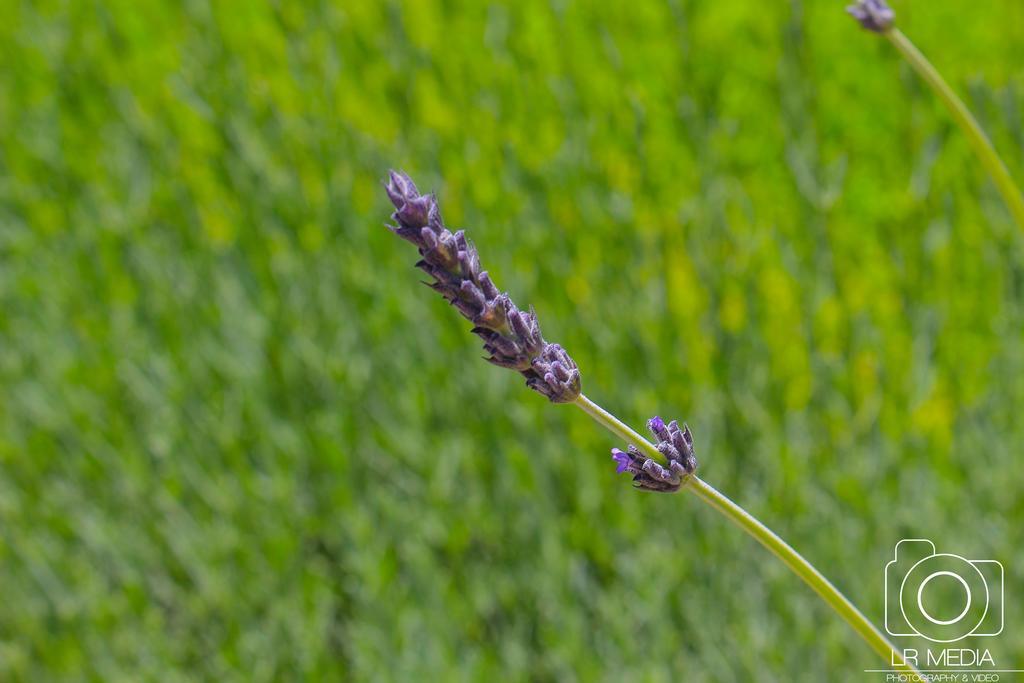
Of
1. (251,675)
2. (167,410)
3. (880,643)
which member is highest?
(167,410)

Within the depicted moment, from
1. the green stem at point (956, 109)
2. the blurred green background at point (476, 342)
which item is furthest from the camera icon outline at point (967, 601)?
the green stem at point (956, 109)

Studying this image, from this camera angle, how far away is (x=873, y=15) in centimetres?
114

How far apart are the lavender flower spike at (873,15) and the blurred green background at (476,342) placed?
4.96ft

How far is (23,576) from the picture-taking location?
334 centimetres

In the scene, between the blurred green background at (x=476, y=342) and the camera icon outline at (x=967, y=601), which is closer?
the camera icon outline at (x=967, y=601)

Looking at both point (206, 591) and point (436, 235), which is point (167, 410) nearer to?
point (206, 591)

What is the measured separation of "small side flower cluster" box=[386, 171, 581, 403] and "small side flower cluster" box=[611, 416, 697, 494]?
6 centimetres

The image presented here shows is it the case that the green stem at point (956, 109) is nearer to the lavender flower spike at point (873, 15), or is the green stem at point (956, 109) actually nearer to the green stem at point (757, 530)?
the lavender flower spike at point (873, 15)

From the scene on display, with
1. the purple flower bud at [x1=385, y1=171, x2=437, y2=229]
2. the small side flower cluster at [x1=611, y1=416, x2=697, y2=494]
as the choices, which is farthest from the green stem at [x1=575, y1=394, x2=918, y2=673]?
the purple flower bud at [x1=385, y1=171, x2=437, y2=229]

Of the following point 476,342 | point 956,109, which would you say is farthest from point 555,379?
point 476,342

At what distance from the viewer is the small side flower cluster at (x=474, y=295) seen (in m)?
0.75

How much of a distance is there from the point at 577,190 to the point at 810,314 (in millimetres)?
679

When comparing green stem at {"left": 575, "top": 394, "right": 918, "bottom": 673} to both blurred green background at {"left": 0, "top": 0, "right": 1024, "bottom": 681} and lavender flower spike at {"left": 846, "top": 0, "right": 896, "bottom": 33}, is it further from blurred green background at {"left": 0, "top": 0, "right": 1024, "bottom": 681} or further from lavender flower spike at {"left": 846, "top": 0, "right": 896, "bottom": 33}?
blurred green background at {"left": 0, "top": 0, "right": 1024, "bottom": 681}

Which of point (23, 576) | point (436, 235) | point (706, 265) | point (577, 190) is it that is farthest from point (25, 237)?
point (436, 235)
